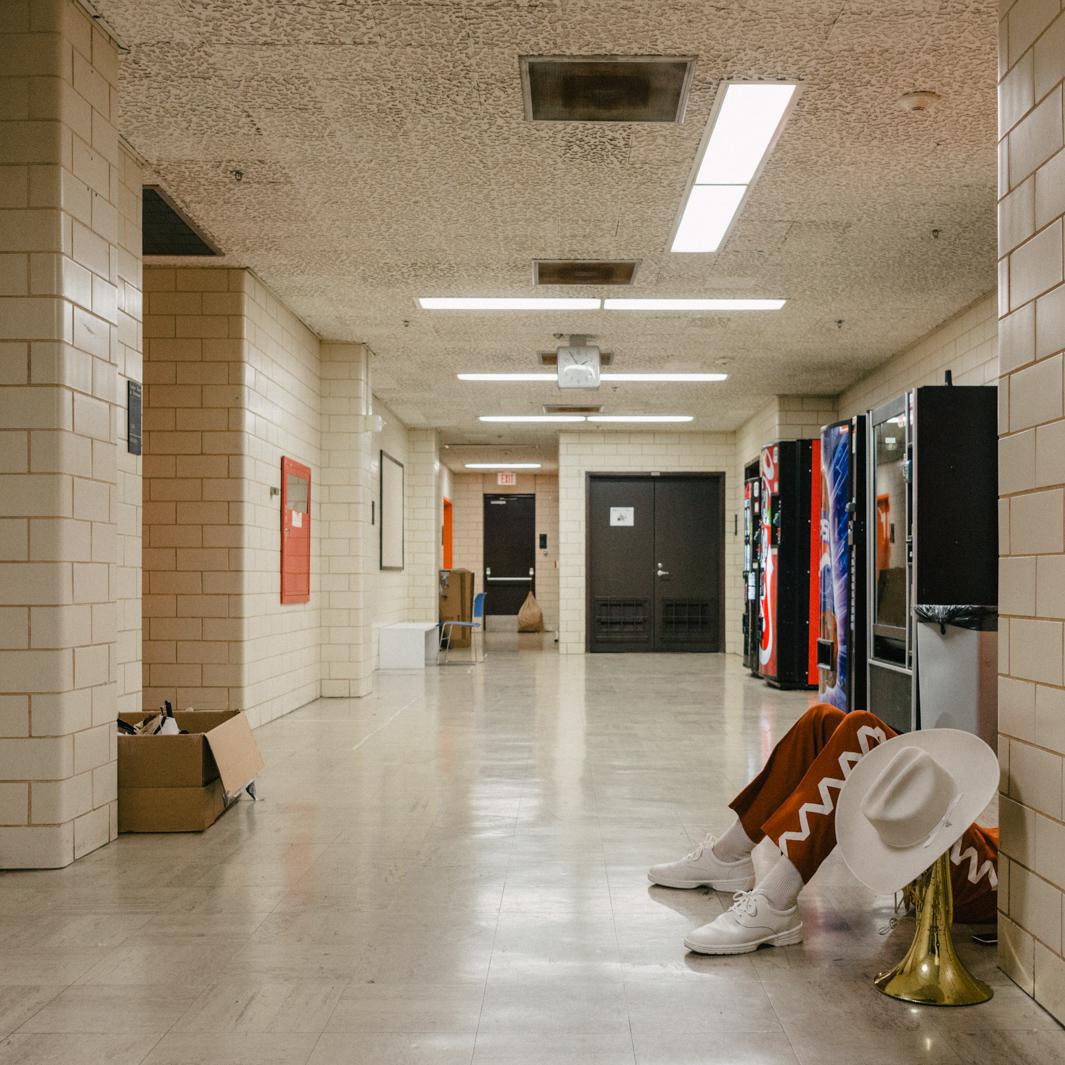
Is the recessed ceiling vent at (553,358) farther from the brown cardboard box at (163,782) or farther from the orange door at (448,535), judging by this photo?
the orange door at (448,535)

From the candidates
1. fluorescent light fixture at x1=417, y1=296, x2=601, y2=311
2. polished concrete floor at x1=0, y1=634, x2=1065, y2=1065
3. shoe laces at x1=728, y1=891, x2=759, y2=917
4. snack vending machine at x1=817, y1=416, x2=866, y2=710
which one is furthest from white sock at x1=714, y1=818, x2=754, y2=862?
fluorescent light fixture at x1=417, y1=296, x2=601, y2=311

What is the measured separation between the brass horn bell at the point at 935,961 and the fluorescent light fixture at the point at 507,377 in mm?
7482

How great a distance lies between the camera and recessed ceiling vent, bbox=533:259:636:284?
607 cm

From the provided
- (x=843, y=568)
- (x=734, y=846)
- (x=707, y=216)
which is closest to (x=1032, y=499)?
(x=734, y=846)

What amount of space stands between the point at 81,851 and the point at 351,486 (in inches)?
195

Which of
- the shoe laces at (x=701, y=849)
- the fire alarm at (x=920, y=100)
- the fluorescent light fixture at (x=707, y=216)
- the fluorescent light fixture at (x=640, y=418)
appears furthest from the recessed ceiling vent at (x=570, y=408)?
the shoe laces at (x=701, y=849)

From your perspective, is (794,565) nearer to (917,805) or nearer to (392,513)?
(392,513)

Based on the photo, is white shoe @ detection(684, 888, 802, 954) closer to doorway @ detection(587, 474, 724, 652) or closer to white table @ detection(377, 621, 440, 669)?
white table @ detection(377, 621, 440, 669)

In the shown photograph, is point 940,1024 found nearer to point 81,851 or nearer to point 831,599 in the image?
point 81,851

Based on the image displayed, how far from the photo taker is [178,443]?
614 centimetres

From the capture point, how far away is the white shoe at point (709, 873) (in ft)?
10.2

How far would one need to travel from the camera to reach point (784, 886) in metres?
2.63

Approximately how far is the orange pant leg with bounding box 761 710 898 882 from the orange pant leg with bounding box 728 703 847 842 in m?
0.14

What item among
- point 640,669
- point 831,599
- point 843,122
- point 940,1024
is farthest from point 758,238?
point 640,669
